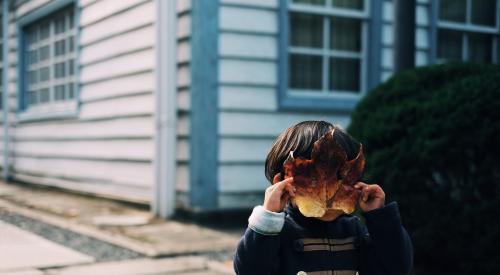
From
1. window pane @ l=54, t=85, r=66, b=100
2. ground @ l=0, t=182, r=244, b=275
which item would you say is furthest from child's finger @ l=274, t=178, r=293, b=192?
window pane @ l=54, t=85, r=66, b=100

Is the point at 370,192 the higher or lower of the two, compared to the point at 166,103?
lower

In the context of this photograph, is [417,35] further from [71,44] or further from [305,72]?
[71,44]

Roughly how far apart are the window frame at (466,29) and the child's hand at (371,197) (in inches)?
232

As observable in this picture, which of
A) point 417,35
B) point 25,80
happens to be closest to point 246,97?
point 417,35

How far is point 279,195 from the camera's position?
1780 mm

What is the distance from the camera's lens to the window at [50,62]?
8773 mm

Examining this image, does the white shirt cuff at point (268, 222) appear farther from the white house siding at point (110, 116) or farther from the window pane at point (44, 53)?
the window pane at point (44, 53)

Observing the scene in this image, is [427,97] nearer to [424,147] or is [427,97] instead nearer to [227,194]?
[424,147]

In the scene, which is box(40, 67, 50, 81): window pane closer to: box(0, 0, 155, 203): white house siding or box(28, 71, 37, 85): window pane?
box(28, 71, 37, 85): window pane

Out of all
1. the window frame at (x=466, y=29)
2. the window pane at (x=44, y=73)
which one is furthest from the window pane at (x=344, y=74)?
the window pane at (x=44, y=73)

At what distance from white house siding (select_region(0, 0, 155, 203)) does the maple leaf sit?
497 centimetres

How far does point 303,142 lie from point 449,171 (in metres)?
1.94

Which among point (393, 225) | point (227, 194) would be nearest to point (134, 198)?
point (227, 194)

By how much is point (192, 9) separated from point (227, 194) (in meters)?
1.85
